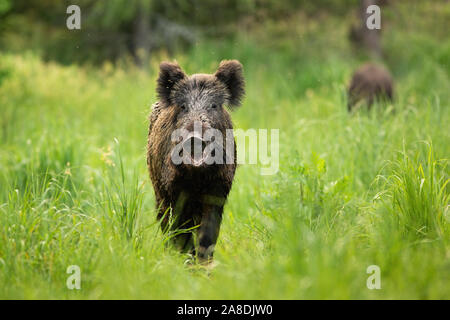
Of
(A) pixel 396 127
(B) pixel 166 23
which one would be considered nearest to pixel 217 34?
(B) pixel 166 23

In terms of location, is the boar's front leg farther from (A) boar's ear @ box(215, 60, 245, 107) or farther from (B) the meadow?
(A) boar's ear @ box(215, 60, 245, 107)

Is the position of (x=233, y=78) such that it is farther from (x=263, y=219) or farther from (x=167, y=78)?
(x=263, y=219)

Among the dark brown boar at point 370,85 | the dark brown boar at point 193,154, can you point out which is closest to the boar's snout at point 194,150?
the dark brown boar at point 193,154

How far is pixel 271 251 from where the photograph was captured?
3445 millimetres

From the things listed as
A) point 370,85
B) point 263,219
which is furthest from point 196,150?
point 370,85

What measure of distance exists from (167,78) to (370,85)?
18.9 ft

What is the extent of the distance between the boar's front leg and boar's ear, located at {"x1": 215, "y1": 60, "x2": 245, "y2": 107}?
3.34 ft

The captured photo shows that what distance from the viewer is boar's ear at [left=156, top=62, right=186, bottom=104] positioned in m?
3.98

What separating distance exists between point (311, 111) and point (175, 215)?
15.3ft

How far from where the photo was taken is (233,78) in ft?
13.7

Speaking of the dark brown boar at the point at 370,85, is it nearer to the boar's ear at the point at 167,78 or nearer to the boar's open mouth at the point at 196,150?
the boar's ear at the point at 167,78

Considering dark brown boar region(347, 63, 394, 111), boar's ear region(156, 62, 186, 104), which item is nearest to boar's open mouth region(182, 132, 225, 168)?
boar's ear region(156, 62, 186, 104)

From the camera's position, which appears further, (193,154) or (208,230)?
(208,230)

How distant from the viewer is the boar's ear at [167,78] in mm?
3984
